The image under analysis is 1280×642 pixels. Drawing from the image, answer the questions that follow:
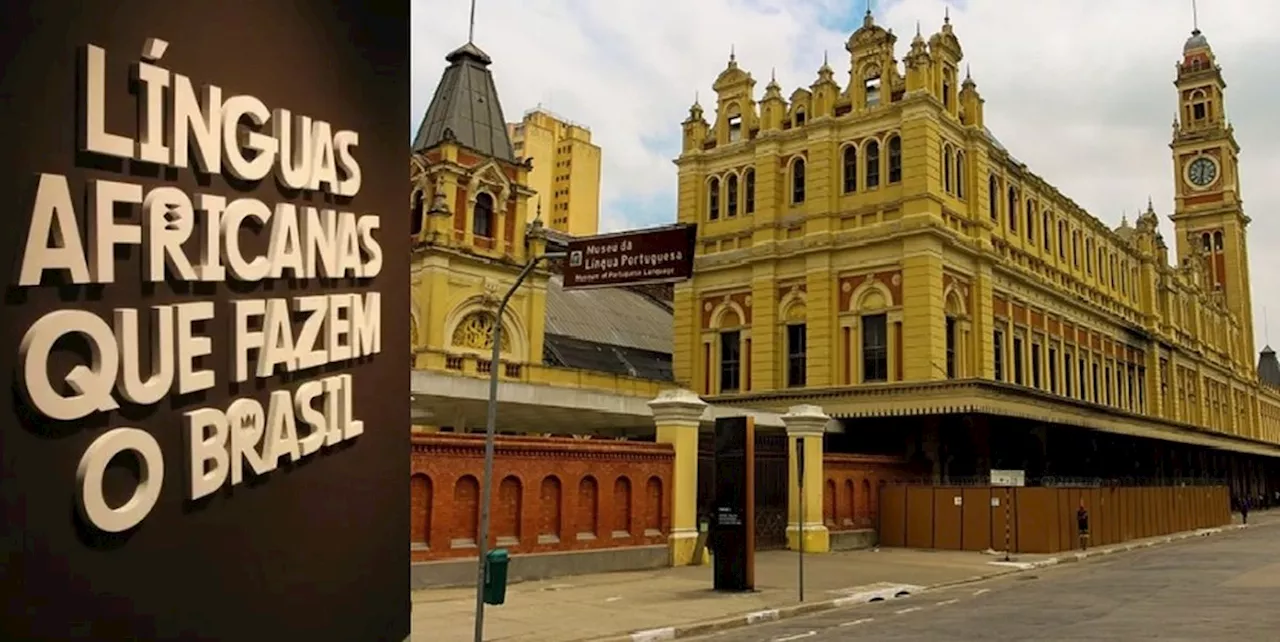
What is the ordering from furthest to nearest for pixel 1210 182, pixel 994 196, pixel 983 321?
pixel 1210 182 → pixel 994 196 → pixel 983 321

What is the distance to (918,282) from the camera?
125 ft

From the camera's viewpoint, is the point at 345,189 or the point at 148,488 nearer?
Result: the point at 148,488

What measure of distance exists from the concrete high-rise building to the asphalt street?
5977 centimetres

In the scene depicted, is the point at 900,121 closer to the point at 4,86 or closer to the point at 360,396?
the point at 360,396

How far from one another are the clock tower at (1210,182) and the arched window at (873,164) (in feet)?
220

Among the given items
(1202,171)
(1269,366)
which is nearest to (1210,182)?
(1202,171)

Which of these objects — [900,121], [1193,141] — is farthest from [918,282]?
[1193,141]

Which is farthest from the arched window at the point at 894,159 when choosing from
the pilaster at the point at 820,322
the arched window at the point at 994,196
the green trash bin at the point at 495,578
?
the green trash bin at the point at 495,578

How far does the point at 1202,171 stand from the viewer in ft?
333

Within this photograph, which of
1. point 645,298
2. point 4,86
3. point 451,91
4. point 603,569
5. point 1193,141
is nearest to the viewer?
point 4,86

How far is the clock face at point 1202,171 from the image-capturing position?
Result: 101 metres

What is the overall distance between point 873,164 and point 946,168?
2.69m

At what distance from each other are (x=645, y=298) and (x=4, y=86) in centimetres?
5513

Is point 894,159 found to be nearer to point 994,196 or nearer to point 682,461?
point 994,196
